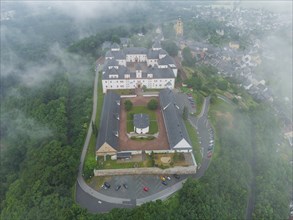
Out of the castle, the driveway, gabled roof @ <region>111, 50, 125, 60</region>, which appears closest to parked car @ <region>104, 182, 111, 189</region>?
the driveway

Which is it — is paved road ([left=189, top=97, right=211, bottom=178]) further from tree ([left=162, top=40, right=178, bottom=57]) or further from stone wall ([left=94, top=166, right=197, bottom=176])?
tree ([left=162, top=40, right=178, bottom=57])

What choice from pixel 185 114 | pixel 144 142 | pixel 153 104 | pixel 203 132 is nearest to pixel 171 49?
pixel 153 104

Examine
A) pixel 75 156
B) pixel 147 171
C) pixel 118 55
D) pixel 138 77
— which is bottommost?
pixel 147 171

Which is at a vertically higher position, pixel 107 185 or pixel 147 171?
pixel 147 171

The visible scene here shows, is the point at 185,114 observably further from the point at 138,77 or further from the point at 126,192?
the point at 126,192

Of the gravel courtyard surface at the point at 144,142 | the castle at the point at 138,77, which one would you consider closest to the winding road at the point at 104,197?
the gravel courtyard surface at the point at 144,142

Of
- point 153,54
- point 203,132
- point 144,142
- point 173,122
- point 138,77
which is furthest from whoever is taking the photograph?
point 153,54

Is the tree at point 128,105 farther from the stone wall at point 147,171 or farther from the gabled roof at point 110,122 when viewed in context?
the stone wall at point 147,171
